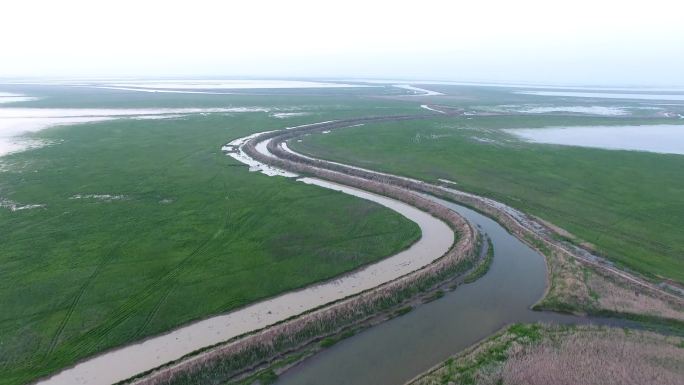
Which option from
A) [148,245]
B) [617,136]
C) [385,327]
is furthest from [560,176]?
[617,136]

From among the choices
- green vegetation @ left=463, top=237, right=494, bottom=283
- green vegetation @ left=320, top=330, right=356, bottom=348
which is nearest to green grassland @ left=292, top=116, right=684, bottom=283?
green vegetation @ left=463, top=237, right=494, bottom=283

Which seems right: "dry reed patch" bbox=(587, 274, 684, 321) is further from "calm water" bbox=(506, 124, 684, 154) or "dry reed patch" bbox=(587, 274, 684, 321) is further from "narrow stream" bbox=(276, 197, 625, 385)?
"calm water" bbox=(506, 124, 684, 154)

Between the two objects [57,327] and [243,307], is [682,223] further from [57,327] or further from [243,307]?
[57,327]

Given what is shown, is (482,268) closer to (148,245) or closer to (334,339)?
(334,339)

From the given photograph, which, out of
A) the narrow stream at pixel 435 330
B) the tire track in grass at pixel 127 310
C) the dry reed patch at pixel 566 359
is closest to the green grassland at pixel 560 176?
the narrow stream at pixel 435 330

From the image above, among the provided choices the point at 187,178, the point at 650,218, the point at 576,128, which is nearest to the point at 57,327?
Result: the point at 187,178

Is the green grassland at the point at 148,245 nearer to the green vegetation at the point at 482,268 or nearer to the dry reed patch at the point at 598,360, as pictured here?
the green vegetation at the point at 482,268
